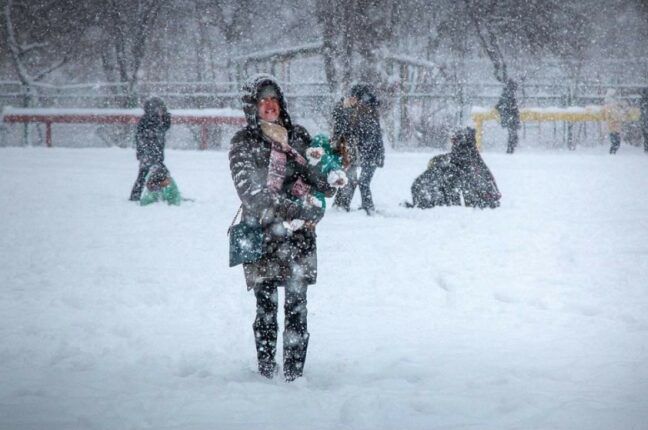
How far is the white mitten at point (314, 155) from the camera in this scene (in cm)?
354

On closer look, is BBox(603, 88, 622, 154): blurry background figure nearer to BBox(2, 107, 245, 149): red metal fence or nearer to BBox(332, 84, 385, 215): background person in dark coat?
BBox(2, 107, 245, 149): red metal fence

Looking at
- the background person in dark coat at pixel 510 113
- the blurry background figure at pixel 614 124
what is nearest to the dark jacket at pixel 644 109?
the blurry background figure at pixel 614 124

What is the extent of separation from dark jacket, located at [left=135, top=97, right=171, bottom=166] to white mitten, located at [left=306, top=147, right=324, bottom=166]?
6.94 m

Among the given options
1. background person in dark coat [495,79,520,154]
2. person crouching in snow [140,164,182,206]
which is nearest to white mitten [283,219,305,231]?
person crouching in snow [140,164,182,206]

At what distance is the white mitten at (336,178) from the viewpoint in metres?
3.51

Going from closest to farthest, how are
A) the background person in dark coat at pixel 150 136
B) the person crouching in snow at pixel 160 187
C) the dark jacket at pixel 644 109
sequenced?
the person crouching in snow at pixel 160 187 → the background person in dark coat at pixel 150 136 → the dark jacket at pixel 644 109

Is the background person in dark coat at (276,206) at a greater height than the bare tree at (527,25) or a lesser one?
lesser

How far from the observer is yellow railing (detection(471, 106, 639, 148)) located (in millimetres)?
18141

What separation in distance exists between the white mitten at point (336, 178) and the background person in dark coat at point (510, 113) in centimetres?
1399

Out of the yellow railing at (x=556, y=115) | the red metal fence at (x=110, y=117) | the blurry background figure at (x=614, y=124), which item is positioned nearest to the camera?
the blurry background figure at (x=614, y=124)

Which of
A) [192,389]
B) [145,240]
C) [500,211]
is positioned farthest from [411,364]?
[500,211]

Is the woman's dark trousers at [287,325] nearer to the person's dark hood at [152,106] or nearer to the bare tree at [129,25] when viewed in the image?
the person's dark hood at [152,106]

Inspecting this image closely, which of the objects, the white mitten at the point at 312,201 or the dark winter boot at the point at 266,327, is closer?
the white mitten at the point at 312,201

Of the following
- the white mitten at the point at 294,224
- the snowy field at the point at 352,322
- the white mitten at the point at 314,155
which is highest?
the white mitten at the point at 314,155
